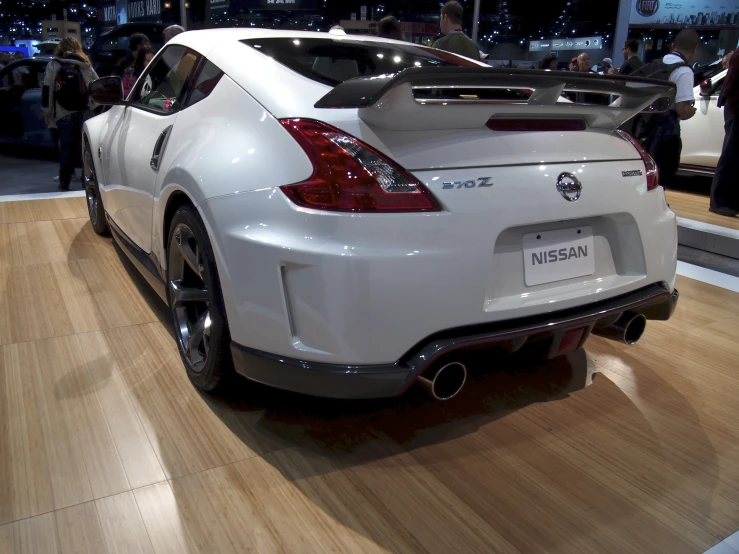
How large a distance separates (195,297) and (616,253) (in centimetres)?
134

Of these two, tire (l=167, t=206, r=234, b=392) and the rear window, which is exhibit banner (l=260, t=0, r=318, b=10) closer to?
the rear window

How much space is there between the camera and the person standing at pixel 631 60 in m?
6.12

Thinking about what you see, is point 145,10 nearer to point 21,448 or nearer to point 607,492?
point 21,448

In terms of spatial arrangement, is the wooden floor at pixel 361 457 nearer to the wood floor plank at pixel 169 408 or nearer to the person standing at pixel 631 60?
the wood floor plank at pixel 169 408

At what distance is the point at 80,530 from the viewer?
4.95ft

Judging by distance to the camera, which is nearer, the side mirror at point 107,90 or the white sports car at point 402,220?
the white sports car at point 402,220

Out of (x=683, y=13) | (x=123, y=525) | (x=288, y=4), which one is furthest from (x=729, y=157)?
(x=683, y=13)

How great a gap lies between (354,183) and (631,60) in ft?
18.9

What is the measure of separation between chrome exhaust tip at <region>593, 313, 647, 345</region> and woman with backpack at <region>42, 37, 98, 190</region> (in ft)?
17.0

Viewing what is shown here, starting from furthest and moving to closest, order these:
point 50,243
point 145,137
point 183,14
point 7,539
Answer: point 183,14
point 50,243
point 145,137
point 7,539

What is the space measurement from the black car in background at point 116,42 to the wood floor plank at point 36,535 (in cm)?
819

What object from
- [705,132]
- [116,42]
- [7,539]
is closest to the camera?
[7,539]

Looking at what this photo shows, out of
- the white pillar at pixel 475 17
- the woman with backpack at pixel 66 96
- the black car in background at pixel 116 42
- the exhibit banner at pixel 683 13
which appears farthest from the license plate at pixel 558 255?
the exhibit banner at pixel 683 13

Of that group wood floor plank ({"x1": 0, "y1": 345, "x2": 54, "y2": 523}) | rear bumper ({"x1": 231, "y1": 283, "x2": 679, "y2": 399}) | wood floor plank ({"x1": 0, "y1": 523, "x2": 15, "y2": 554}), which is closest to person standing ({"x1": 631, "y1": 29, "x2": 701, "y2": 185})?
rear bumper ({"x1": 231, "y1": 283, "x2": 679, "y2": 399})
